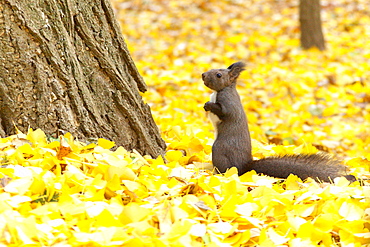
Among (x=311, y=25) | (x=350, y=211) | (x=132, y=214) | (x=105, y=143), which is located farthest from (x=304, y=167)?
(x=311, y=25)

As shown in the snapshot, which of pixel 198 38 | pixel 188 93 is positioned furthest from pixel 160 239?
pixel 198 38

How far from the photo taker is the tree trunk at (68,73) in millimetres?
2803

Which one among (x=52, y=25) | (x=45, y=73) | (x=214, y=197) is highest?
(x=52, y=25)

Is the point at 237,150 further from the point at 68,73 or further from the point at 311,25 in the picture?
the point at 311,25

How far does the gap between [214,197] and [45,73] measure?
1.19m

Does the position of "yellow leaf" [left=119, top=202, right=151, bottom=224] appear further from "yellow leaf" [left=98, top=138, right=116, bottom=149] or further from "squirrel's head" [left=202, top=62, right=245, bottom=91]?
"squirrel's head" [left=202, top=62, right=245, bottom=91]

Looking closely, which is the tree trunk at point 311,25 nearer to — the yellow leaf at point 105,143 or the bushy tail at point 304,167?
the bushy tail at point 304,167

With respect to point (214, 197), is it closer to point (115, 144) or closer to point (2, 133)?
point (115, 144)

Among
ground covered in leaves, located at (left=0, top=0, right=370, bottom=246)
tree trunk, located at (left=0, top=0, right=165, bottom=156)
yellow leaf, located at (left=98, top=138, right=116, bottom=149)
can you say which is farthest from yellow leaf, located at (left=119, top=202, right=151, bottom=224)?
tree trunk, located at (left=0, top=0, right=165, bottom=156)

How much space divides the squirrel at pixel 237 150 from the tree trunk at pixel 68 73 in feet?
1.62

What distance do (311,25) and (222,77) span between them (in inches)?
230

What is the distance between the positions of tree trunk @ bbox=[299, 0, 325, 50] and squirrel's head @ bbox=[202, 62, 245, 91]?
5.59m

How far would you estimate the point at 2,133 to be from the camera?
286cm

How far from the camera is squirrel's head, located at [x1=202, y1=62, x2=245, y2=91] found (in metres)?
3.64
